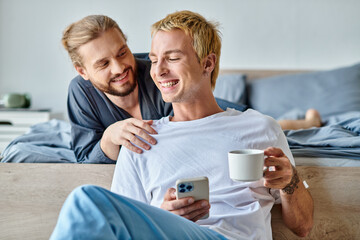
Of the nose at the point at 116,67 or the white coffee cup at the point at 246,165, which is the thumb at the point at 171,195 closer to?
the white coffee cup at the point at 246,165

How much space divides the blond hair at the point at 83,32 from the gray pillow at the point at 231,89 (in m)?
1.28

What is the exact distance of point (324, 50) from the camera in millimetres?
3029

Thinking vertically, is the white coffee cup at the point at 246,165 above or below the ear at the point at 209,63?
below

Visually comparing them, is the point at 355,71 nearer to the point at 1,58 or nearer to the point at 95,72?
the point at 95,72

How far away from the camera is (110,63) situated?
1489 mm

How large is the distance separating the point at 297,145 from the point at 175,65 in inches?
24.9

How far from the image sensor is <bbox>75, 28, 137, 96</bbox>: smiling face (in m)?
1.48

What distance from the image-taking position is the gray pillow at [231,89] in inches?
106

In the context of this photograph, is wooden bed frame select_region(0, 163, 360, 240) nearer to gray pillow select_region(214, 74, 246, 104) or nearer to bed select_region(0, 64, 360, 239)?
bed select_region(0, 64, 360, 239)

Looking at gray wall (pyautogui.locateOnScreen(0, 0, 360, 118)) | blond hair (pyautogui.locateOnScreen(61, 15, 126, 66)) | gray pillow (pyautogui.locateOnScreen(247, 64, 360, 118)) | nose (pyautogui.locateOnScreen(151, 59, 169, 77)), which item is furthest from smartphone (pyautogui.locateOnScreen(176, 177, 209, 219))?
gray wall (pyautogui.locateOnScreen(0, 0, 360, 118))

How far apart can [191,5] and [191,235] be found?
2.45m

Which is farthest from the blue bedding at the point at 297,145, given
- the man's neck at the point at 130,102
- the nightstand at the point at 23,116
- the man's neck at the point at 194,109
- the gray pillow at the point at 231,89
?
the nightstand at the point at 23,116

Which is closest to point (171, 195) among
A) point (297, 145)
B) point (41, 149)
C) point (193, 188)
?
point (193, 188)

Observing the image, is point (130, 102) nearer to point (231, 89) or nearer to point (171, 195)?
point (171, 195)
